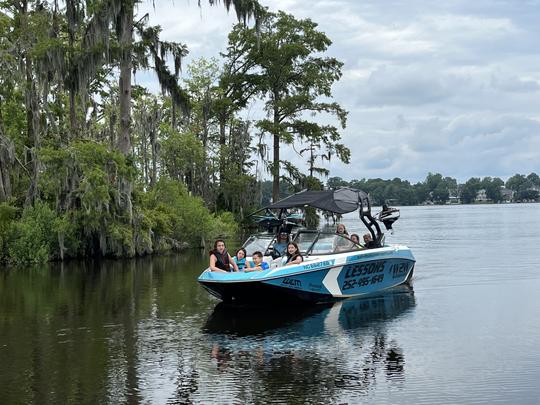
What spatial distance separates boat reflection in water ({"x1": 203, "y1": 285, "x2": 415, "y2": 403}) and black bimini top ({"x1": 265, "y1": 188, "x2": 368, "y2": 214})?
284 centimetres

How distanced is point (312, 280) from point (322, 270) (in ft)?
1.07

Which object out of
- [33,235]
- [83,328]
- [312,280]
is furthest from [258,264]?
[33,235]

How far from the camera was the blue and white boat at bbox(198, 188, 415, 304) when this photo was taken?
15578mm

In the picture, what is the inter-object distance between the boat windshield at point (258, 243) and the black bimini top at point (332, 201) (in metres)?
0.84

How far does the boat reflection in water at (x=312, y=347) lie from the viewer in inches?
372

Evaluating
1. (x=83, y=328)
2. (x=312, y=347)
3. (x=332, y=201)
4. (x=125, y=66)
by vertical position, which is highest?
(x=125, y=66)

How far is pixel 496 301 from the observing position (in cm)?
1656

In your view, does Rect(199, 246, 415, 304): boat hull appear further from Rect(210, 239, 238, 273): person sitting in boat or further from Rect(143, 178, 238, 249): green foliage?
Rect(143, 178, 238, 249): green foliage

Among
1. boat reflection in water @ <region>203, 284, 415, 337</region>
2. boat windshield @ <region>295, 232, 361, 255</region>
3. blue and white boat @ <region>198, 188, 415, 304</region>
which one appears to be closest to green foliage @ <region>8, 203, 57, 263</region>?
blue and white boat @ <region>198, 188, 415, 304</region>

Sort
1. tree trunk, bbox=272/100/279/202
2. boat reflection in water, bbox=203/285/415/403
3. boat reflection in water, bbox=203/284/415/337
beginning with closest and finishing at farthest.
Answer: boat reflection in water, bbox=203/285/415/403 < boat reflection in water, bbox=203/284/415/337 < tree trunk, bbox=272/100/279/202

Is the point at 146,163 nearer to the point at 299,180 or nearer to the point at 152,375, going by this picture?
the point at 299,180

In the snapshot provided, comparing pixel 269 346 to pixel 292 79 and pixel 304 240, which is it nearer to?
pixel 304 240

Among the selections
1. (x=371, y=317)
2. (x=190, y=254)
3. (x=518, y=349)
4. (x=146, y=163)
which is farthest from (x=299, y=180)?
(x=518, y=349)

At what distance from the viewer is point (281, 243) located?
18.3 metres
